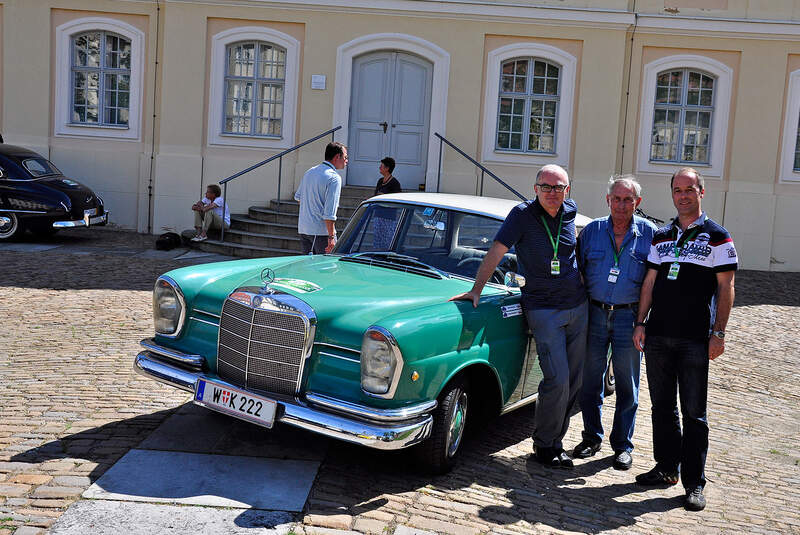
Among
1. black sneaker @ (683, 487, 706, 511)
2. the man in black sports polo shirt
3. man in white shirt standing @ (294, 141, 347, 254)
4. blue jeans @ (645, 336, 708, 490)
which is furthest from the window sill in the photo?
black sneaker @ (683, 487, 706, 511)

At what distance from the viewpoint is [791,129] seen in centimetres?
1664

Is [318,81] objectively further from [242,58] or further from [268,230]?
[268,230]

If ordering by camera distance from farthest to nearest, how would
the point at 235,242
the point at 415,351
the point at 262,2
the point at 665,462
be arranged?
the point at 262,2 → the point at 235,242 → the point at 665,462 → the point at 415,351

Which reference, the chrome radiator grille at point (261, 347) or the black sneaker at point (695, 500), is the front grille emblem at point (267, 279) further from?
the black sneaker at point (695, 500)

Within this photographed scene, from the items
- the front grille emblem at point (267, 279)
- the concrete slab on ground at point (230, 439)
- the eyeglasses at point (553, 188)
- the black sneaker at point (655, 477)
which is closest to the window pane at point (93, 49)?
the concrete slab on ground at point (230, 439)

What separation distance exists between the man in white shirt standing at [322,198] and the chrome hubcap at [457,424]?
3.79 m

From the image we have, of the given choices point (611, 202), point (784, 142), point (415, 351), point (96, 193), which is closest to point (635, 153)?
point (784, 142)

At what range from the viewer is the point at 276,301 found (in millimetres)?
4910

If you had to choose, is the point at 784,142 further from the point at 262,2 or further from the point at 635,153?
the point at 262,2

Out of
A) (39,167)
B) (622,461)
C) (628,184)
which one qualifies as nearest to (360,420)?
(622,461)

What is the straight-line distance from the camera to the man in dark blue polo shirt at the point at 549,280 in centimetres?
538

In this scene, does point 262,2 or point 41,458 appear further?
point 262,2

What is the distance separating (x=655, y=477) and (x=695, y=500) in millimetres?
351

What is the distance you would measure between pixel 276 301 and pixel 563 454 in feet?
7.04
